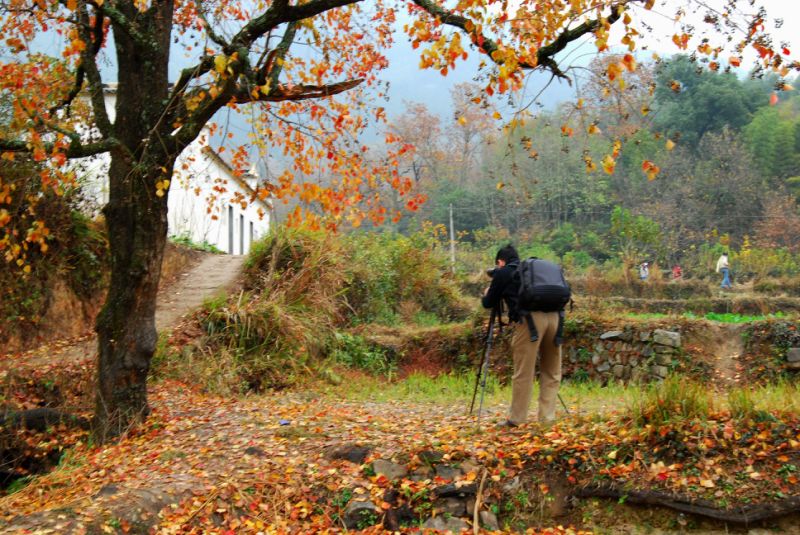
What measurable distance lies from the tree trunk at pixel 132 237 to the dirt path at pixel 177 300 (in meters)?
2.24

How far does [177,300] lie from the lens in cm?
1551

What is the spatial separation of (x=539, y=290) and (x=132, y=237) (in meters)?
4.60

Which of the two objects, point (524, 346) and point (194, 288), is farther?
point (194, 288)

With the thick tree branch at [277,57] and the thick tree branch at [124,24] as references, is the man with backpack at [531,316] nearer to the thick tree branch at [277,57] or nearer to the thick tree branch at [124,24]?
the thick tree branch at [277,57]

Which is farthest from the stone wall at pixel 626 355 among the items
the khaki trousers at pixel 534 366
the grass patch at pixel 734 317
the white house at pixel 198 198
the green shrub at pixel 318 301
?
the white house at pixel 198 198

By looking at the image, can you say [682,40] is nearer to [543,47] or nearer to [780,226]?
[543,47]

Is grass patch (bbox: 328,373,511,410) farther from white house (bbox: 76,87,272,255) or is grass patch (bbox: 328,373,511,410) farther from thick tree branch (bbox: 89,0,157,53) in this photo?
thick tree branch (bbox: 89,0,157,53)

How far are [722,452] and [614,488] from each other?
100 centimetres

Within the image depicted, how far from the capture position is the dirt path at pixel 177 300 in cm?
1162

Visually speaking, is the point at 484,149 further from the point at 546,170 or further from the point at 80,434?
the point at 80,434

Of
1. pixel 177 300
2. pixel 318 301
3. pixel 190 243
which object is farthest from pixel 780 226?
pixel 177 300

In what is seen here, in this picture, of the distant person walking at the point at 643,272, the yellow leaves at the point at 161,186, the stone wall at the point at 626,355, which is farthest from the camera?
the distant person walking at the point at 643,272

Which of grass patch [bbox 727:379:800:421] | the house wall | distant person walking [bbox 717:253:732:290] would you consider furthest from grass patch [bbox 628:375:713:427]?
distant person walking [bbox 717:253:732:290]

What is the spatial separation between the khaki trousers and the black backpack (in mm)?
68
